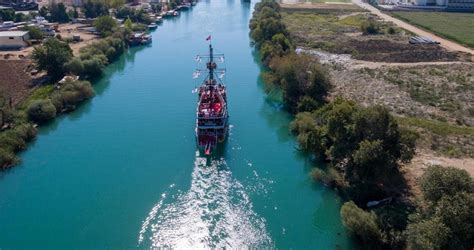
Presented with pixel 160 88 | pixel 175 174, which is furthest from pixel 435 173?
pixel 160 88

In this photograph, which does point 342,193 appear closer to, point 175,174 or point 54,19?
point 175,174

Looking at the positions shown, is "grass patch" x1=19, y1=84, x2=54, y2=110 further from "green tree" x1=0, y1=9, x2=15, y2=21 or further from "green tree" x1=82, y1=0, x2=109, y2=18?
"green tree" x1=82, y1=0, x2=109, y2=18

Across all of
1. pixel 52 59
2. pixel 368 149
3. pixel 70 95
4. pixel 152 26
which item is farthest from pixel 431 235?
pixel 152 26

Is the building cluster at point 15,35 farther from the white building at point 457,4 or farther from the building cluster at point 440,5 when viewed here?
the white building at point 457,4

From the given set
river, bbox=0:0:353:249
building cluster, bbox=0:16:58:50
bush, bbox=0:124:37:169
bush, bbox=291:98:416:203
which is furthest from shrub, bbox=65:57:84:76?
bush, bbox=291:98:416:203

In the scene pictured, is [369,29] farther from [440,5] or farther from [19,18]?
[19,18]

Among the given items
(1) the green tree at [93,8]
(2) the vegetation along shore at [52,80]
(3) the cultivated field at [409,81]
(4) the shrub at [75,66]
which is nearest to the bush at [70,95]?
(2) the vegetation along shore at [52,80]
